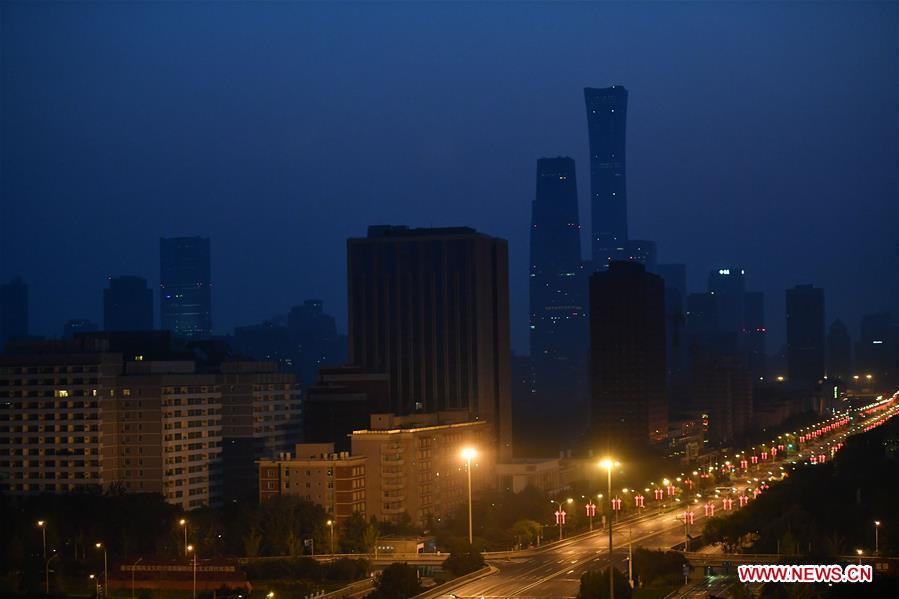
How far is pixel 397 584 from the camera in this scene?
218 feet

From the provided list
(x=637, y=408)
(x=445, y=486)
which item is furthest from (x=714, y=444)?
(x=445, y=486)

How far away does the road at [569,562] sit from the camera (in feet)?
224

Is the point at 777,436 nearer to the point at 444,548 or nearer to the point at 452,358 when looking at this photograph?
the point at 452,358

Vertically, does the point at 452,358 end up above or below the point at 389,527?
above

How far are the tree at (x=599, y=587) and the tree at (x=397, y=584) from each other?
7442 mm

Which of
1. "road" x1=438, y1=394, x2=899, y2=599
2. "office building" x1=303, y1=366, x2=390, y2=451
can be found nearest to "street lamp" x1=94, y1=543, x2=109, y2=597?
"road" x1=438, y1=394, x2=899, y2=599

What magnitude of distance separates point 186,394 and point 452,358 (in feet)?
129

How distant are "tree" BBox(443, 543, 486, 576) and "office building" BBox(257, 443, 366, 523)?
1824cm

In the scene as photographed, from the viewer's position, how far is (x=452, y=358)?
5536 inches

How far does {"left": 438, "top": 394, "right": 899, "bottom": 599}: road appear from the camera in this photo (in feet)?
224

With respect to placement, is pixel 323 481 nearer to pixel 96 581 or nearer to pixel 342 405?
pixel 96 581

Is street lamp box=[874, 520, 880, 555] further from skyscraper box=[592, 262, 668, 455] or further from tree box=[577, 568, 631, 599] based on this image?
skyscraper box=[592, 262, 668, 455]

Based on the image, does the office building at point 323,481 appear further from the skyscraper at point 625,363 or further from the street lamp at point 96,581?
the skyscraper at point 625,363

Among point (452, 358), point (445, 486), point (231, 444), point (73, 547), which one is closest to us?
point (73, 547)
